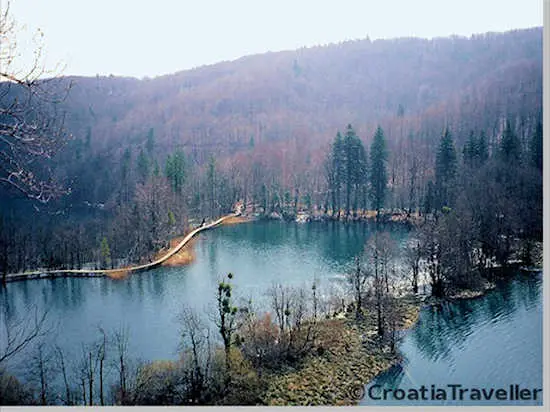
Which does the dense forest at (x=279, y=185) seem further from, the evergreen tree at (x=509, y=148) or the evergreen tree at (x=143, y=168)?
the evergreen tree at (x=143, y=168)

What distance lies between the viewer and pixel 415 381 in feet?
32.1

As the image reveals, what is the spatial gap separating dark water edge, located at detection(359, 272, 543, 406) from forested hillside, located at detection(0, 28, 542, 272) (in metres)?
6.86

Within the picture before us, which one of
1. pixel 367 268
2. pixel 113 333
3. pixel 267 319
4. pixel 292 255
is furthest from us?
pixel 292 255

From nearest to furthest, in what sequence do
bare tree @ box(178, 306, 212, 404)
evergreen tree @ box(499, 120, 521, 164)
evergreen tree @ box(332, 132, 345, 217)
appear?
bare tree @ box(178, 306, 212, 404)
evergreen tree @ box(499, 120, 521, 164)
evergreen tree @ box(332, 132, 345, 217)

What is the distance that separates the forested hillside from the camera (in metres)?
22.7

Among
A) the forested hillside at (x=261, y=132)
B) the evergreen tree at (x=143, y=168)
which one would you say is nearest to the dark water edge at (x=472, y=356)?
the forested hillside at (x=261, y=132)

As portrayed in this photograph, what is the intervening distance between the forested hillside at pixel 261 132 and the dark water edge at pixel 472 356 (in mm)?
6862

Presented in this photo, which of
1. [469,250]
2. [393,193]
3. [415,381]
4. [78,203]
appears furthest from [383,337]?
[78,203]

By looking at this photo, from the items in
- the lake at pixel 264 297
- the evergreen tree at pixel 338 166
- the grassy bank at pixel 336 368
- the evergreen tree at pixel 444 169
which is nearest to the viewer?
the grassy bank at pixel 336 368

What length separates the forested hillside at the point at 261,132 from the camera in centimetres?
2267

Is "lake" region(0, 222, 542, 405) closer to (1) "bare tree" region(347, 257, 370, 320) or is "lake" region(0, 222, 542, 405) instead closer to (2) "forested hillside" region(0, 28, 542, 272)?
(1) "bare tree" region(347, 257, 370, 320)

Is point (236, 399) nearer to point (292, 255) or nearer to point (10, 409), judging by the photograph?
point (10, 409)

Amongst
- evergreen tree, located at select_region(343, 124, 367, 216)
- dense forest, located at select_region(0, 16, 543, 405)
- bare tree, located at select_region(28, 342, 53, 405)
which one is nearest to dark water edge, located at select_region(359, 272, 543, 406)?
dense forest, located at select_region(0, 16, 543, 405)

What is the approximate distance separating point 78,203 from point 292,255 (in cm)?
2142
